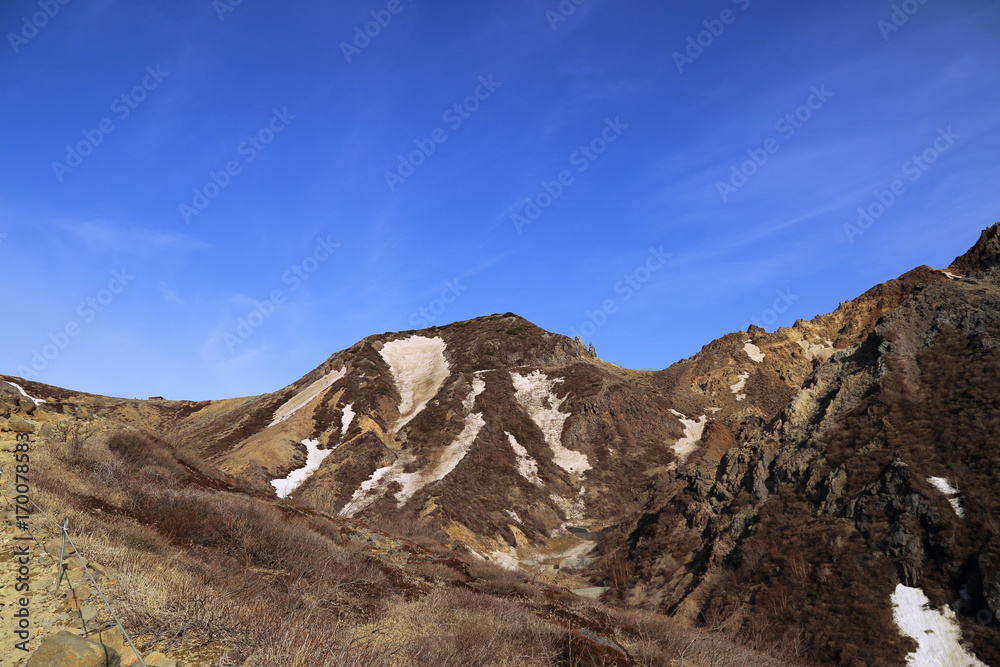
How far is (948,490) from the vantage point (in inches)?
814

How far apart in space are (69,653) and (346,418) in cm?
6083

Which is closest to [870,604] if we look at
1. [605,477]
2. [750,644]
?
[750,644]

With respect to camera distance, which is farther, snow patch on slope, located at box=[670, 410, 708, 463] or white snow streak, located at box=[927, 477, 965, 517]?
snow patch on slope, located at box=[670, 410, 708, 463]

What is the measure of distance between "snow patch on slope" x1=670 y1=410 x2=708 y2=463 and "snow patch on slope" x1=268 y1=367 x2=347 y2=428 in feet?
145

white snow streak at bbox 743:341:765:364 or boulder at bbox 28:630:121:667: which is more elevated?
white snow streak at bbox 743:341:765:364

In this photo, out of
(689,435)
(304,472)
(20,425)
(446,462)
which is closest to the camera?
(20,425)

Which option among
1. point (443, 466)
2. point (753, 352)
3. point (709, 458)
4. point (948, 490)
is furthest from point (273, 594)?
point (753, 352)

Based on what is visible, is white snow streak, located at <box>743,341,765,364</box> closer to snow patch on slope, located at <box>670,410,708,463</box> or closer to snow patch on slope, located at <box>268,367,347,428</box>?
snow patch on slope, located at <box>670,410,708,463</box>

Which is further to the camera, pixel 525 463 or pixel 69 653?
pixel 525 463

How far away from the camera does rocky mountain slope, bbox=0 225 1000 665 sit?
19375mm

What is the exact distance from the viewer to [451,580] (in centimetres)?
1812

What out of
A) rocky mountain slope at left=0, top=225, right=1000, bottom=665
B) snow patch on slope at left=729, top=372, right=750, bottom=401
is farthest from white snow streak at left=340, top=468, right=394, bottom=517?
snow patch on slope at left=729, top=372, right=750, bottom=401

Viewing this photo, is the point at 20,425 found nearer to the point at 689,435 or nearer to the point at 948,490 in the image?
the point at 948,490

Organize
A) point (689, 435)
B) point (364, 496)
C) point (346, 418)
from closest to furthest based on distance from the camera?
point (364, 496), point (689, 435), point (346, 418)
